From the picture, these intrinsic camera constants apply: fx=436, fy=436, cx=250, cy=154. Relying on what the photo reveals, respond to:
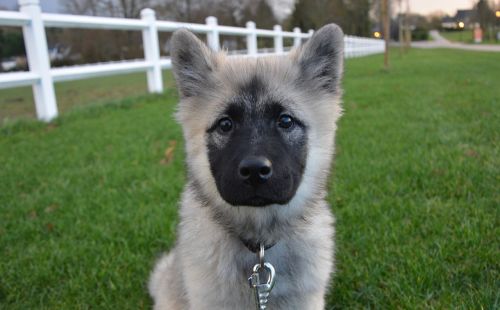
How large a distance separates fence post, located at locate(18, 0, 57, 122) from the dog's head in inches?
245

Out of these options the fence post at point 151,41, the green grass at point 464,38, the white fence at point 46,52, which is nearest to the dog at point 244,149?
the white fence at point 46,52

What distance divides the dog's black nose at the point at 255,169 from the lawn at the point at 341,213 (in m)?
1.24

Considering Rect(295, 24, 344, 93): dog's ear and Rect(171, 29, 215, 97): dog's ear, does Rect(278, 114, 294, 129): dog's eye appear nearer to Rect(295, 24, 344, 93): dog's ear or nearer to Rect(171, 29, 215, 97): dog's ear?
Rect(295, 24, 344, 93): dog's ear

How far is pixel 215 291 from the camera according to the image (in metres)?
2.24

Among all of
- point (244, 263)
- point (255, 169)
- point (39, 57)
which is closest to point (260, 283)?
point (244, 263)

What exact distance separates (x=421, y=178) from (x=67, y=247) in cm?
322

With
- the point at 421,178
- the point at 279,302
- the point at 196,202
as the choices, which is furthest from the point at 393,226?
the point at 196,202

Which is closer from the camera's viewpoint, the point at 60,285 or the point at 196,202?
the point at 196,202

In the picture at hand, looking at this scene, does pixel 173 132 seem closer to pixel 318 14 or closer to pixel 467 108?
pixel 467 108

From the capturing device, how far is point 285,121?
2.29m

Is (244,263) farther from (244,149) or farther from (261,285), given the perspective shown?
(244,149)

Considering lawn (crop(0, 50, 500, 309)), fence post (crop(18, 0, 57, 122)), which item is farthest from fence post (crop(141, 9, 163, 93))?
lawn (crop(0, 50, 500, 309))

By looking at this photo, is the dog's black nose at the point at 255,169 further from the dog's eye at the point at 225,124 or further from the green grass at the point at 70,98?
the green grass at the point at 70,98

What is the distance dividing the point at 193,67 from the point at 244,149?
778 mm
